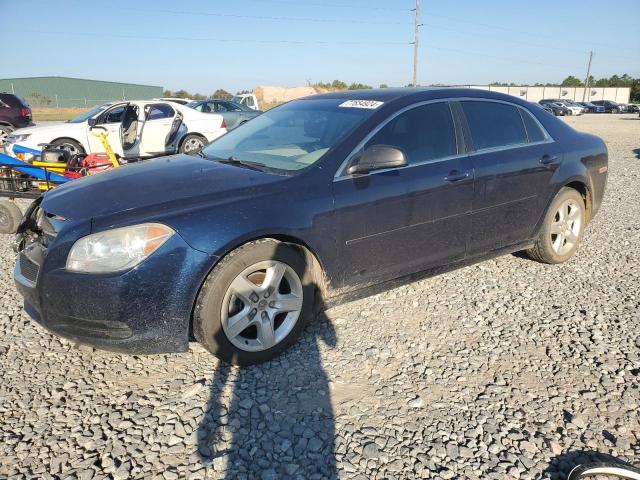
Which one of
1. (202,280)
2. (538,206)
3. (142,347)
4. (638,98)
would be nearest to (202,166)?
(202,280)

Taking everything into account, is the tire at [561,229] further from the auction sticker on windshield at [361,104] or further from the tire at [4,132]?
→ the tire at [4,132]

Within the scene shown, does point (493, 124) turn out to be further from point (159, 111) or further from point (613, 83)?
point (613, 83)

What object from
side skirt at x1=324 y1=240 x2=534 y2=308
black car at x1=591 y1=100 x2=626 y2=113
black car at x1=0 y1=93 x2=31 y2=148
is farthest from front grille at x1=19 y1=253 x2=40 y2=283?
black car at x1=591 y1=100 x2=626 y2=113

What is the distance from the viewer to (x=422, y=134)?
3.58 metres

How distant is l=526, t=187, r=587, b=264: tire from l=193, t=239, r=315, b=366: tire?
2603mm

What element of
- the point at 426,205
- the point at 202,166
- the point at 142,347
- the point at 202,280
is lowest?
the point at 142,347

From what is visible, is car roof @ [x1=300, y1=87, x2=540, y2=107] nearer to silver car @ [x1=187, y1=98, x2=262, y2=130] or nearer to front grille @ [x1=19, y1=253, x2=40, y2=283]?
front grille @ [x1=19, y1=253, x2=40, y2=283]

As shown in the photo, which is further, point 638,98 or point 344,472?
point 638,98

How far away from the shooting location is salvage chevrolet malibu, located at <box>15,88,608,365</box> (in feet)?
8.48

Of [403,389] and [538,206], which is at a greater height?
[538,206]

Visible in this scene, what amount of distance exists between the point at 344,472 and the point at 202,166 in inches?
89.8

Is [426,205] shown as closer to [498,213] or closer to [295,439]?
[498,213]

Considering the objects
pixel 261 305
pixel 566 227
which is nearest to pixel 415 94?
pixel 261 305

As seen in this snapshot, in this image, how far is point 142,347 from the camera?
2637 mm
